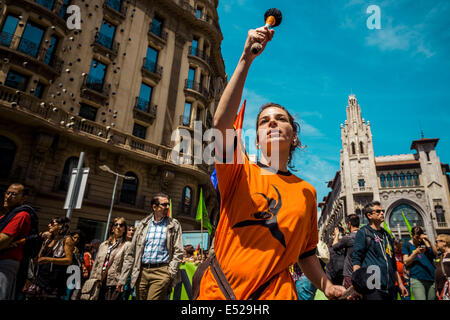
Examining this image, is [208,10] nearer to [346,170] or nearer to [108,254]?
[108,254]

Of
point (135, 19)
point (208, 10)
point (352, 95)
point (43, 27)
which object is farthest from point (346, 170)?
point (43, 27)

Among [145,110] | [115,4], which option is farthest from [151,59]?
[145,110]

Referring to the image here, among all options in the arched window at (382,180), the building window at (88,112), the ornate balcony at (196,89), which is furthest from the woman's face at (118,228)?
the arched window at (382,180)

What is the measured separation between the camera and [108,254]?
5176mm

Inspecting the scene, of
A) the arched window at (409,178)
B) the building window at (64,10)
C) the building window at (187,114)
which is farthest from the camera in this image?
the arched window at (409,178)

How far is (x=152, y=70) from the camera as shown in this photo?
19.6 metres

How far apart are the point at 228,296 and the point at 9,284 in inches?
137

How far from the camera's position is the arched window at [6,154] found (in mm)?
12828

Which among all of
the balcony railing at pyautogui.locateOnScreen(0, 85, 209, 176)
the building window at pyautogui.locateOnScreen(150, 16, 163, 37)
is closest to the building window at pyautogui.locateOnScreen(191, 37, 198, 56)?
the building window at pyautogui.locateOnScreen(150, 16, 163, 37)

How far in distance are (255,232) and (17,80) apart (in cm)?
1706

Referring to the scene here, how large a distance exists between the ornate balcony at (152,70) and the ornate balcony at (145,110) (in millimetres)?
1950

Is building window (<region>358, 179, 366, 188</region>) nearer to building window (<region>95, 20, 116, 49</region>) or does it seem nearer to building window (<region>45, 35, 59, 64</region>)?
building window (<region>95, 20, 116, 49</region>)

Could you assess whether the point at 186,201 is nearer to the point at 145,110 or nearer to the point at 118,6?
the point at 145,110

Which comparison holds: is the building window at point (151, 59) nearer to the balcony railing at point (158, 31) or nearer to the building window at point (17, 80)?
the balcony railing at point (158, 31)
